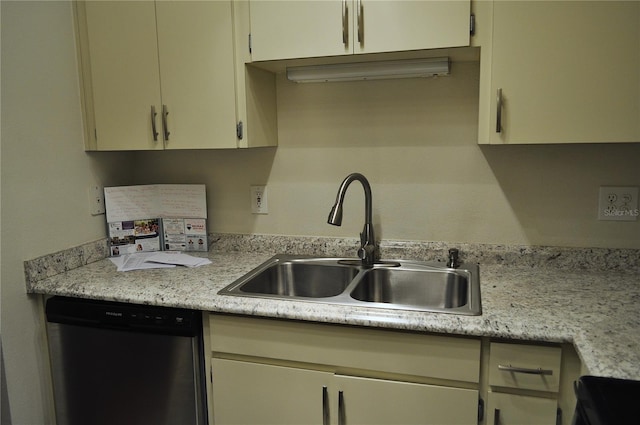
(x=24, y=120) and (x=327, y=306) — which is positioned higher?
(x=24, y=120)

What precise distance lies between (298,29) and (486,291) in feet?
3.47

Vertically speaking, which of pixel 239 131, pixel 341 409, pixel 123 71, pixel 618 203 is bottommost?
pixel 341 409

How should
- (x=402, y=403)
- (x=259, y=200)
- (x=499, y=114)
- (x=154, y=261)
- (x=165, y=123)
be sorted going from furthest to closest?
1. (x=259, y=200)
2. (x=154, y=261)
3. (x=165, y=123)
4. (x=499, y=114)
5. (x=402, y=403)

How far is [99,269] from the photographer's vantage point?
1.86m

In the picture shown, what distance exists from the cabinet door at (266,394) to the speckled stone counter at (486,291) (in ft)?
0.65

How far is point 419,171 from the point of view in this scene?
1.89 metres

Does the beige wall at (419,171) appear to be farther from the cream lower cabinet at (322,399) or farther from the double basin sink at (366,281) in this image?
the cream lower cabinet at (322,399)

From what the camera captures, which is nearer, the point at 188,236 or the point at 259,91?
the point at 259,91

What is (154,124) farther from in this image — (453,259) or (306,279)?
(453,259)

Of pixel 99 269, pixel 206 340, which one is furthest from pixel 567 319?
pixel 99 269

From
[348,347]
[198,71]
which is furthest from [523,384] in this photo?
[198,71]

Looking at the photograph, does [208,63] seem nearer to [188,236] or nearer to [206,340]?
[188,236]

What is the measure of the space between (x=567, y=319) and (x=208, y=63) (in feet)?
4.69

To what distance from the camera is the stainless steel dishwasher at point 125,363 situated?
5.04ft
